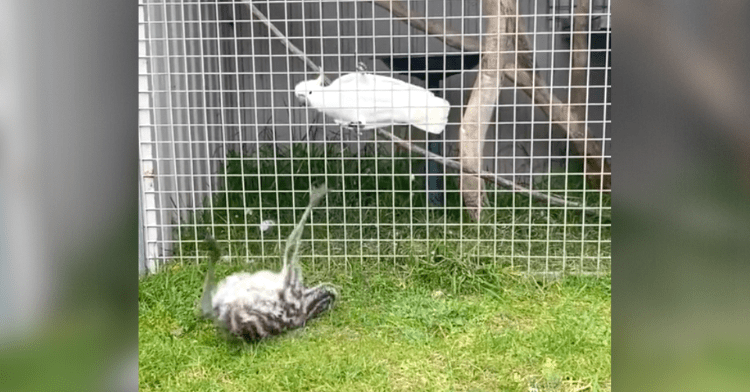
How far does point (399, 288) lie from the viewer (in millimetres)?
2240

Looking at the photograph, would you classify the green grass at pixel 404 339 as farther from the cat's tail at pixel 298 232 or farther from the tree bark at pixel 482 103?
the tree bark at pixel 482 103

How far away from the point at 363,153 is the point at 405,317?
69.7 inches

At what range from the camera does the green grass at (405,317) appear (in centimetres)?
166

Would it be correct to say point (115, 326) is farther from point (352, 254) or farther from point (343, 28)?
point (343, 28)

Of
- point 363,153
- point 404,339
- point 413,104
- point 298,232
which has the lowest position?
point 404,339

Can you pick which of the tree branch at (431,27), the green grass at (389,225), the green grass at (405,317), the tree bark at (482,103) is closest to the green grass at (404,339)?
the green grass at (405,317)

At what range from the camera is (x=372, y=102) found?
7.79ft

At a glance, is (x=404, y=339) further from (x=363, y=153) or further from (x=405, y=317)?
(x=363, y=153)

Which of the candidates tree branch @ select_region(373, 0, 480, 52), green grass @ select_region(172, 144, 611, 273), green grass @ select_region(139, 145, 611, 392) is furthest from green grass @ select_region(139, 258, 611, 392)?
tree branch @ select_region(373, 0, 480, 52)

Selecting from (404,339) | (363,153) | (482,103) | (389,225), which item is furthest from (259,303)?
(363,153)

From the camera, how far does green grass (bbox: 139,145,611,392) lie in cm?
166

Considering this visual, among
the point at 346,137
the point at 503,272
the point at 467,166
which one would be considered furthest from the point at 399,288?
the point at 346,137

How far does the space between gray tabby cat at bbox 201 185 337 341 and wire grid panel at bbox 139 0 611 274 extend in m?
0.38

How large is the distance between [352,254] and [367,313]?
1.50 feet
